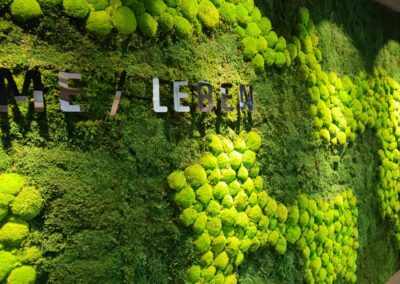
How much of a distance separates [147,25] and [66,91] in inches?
16.0

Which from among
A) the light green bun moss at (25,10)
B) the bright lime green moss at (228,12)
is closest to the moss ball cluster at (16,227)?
the light green bun moss at (25,10)

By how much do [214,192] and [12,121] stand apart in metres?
0.85

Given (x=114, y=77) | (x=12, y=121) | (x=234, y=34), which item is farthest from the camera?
(x=234, y=34)

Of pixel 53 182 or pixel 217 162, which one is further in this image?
pixel 217 162

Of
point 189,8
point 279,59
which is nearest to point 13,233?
point 189,8

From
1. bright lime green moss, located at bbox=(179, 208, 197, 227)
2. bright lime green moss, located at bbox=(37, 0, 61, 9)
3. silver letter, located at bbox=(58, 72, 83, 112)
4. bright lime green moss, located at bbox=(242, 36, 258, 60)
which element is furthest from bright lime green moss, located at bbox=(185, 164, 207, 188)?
bright lime green moss, located at bbox=(37, 0, 61, 9)

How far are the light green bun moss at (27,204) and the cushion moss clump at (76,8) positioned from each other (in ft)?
1.79

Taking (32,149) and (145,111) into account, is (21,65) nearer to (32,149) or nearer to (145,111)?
(32,149)

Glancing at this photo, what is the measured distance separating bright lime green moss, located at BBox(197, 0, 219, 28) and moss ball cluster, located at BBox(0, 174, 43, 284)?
953mm

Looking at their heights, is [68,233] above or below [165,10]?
below

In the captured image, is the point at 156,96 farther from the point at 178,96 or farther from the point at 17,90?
the point at 17,90

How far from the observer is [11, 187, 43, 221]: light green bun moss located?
1.10 m

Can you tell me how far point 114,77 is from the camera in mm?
1346

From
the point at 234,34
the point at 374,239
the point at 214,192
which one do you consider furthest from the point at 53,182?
the point at 374,239
